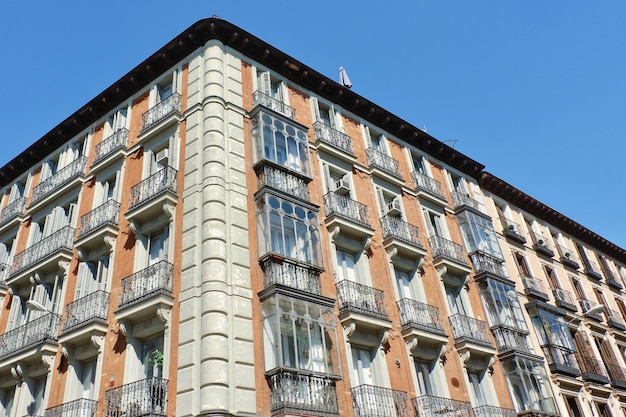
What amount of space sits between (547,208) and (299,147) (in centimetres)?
2113

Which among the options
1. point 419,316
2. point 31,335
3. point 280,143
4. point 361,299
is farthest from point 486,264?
point 31,335

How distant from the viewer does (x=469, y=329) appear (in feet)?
Answer: 69.3

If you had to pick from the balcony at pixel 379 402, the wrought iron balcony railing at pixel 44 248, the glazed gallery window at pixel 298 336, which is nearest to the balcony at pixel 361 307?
the glazed gallery window at pixel 298 336

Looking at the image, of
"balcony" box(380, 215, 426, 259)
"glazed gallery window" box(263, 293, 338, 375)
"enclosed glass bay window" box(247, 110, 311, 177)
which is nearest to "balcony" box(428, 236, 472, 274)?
"balcony" box(380, 215, 426, 259)

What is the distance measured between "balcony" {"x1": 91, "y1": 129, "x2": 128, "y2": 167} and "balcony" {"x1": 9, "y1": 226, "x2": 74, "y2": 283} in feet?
10.3

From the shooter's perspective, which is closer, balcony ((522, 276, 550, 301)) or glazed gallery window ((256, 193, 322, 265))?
glazed gallery window ((256, 193, 322, 265))

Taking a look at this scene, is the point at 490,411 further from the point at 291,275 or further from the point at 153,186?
the point at 153,186

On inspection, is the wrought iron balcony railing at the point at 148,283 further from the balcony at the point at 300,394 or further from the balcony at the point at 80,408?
the balcony at the point at 300,394

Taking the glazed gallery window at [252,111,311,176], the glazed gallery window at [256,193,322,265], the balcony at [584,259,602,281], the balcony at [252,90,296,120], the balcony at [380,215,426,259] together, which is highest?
the balcony at [252,90,296,120]

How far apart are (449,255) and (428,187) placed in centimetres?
383

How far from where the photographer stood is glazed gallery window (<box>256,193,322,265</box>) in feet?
54.2

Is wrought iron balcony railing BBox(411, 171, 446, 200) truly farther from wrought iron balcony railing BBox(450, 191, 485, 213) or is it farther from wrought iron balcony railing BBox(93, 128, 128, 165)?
wrought iron balcony railing BBox(93, 128, 128, 165)

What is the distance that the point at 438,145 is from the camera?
27.7m

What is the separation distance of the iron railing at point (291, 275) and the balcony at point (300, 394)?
2.59 meters
